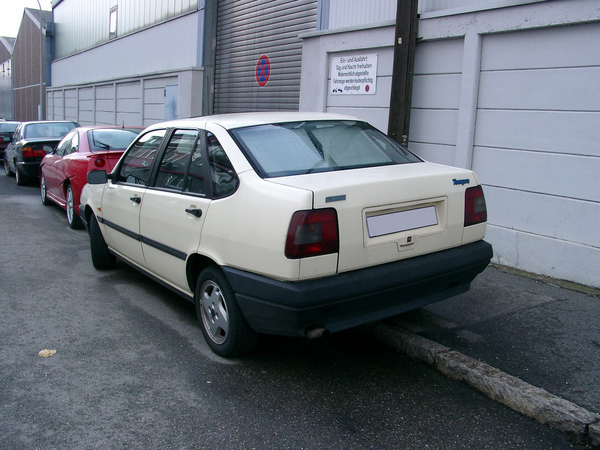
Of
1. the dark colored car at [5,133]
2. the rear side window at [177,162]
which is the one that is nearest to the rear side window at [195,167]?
the rear side window at [177,162]

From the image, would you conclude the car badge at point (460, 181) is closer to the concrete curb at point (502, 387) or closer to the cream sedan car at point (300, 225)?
the cream sedan car at point (300, 225)

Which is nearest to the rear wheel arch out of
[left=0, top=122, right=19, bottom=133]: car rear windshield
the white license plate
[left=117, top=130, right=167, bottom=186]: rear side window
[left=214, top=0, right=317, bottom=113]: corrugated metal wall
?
[left=117, top=130, right=167, bottom=186]: rear side window

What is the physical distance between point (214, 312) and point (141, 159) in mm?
1865

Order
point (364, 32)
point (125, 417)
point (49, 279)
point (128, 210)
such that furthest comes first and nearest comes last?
point (364, 32) < point (49, 279) < point (128, 210) < point (125, 417)

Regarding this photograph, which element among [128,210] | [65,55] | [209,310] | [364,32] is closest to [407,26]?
[364,32]

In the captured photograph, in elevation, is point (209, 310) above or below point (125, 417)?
above

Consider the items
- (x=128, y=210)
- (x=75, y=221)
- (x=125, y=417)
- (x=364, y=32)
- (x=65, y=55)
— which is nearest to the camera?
(x=125, y=417)

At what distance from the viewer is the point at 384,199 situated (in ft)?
11.6

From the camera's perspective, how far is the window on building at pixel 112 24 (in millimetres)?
21828

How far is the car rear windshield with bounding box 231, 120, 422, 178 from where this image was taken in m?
3.84

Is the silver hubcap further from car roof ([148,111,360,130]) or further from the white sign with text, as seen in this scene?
the white sign with text

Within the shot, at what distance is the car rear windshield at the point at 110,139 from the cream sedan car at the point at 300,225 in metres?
4.69

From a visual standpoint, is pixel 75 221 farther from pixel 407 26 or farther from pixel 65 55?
pixel 65 55

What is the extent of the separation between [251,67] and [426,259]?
32.2ft
